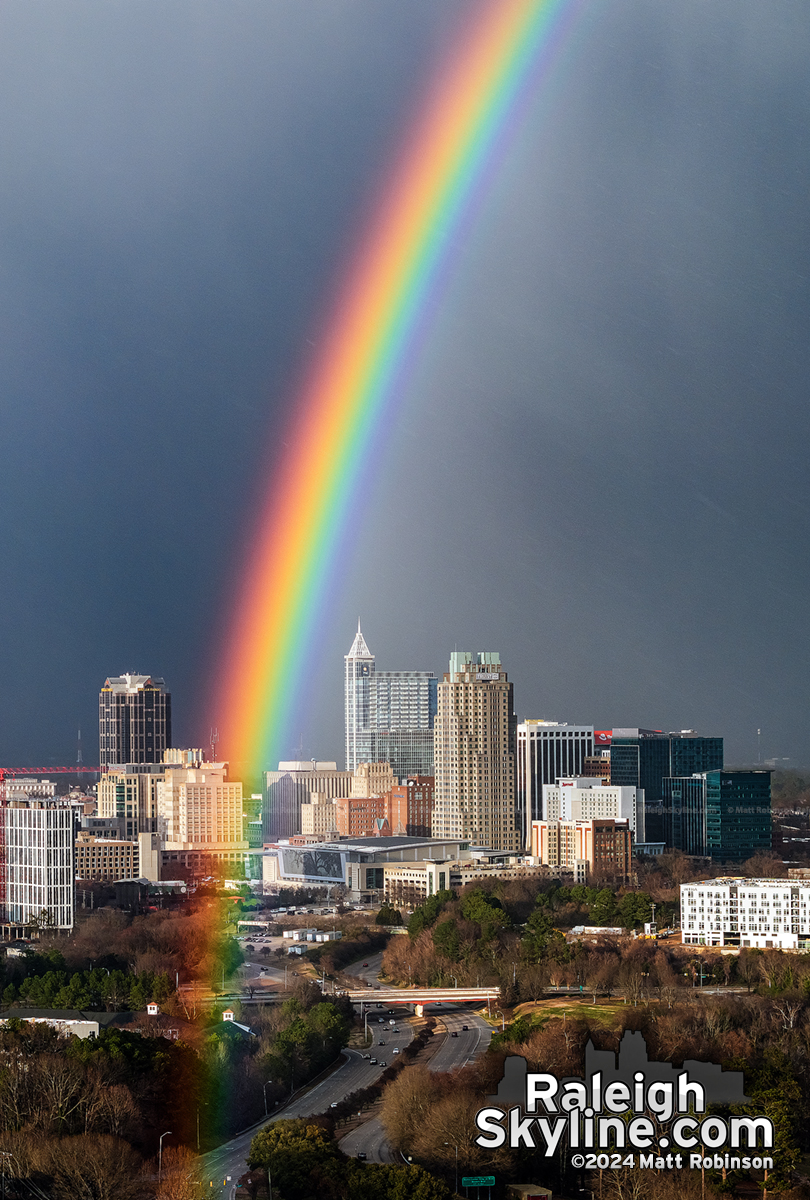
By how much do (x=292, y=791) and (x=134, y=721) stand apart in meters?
7.78

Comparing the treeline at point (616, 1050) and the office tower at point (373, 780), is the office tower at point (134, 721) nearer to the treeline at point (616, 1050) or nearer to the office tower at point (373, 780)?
the office tower at point (373, 780)

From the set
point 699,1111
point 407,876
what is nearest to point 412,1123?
point 699,1111

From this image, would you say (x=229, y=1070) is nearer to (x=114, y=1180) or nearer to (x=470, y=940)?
(x=114, y=1180)

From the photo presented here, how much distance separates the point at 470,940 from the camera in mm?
33094

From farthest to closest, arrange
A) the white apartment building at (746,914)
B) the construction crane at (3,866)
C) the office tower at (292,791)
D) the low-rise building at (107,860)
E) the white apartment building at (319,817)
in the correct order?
the office tower at (292,791)
the white apartment building at (319,817)
the low-rise building at (107,860)
the construction crane at (3,866)
the white apartment building at (746,914)

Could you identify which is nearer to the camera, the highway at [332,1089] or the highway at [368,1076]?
the highway at [332,1089]

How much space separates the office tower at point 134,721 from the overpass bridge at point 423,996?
43.9 m

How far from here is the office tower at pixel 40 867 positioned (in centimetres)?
4272

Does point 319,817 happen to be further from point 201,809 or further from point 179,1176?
point 179,1176

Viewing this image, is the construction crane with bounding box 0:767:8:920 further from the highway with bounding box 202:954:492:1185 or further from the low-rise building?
the highway with bounding box 202:954:492:1185

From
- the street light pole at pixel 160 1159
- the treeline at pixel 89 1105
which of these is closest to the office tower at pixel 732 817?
the treeline at pixel 89 1105

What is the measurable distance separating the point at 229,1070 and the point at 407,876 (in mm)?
28308

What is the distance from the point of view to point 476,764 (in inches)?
2303

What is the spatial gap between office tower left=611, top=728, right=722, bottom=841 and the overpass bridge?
106ft
